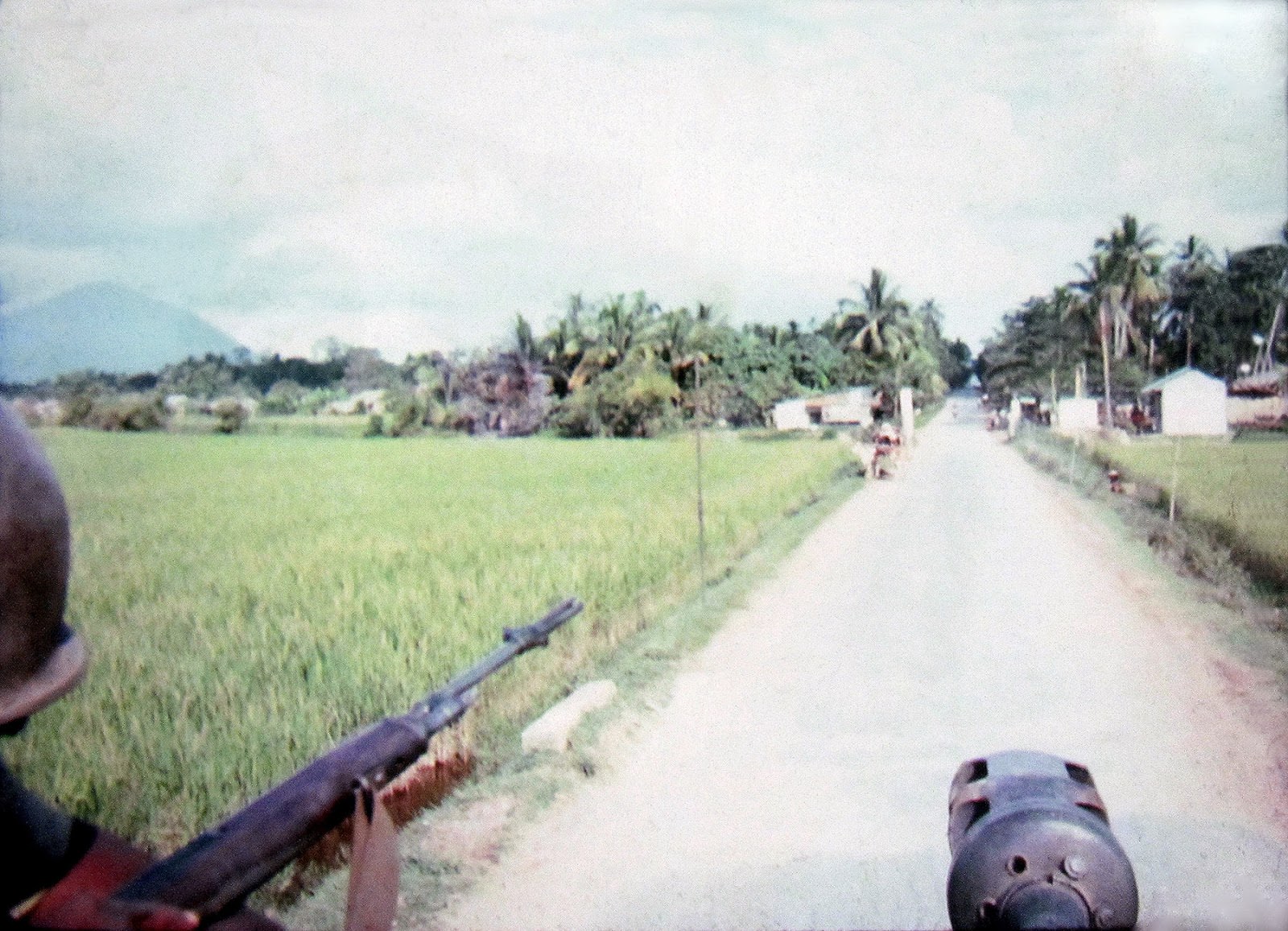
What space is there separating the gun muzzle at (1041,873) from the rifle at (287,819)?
666mm

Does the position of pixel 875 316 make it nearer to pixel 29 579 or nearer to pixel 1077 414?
pixel 1077 414

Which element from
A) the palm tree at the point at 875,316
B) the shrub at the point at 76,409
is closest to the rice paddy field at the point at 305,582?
the shrub at the point at 76,409

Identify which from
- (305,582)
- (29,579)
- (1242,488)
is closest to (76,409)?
(305,582)

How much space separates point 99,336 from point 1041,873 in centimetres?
234

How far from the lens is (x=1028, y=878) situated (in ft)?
3.34

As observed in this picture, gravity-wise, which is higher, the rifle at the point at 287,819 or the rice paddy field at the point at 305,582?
the rifle at the point at 287,819

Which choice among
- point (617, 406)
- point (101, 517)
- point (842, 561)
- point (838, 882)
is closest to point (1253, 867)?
point (838, 882)

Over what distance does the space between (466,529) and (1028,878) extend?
12.8 ft

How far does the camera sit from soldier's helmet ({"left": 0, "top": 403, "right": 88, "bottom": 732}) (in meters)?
0.79

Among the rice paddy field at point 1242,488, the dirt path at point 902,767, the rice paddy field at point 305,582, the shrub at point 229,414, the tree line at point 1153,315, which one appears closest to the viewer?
the dirt path at point 902,767

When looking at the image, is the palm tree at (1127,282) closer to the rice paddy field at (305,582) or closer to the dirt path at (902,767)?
the dirt path at (902,767)

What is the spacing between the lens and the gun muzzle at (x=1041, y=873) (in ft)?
3.32

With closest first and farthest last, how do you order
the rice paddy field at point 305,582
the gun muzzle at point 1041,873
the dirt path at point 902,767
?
the gun muzzle at point 1041,873 → the dirt path at point 902,767 → the rice paddy field at point 305,582

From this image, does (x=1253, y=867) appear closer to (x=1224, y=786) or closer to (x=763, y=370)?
(x=1224, y=786)
